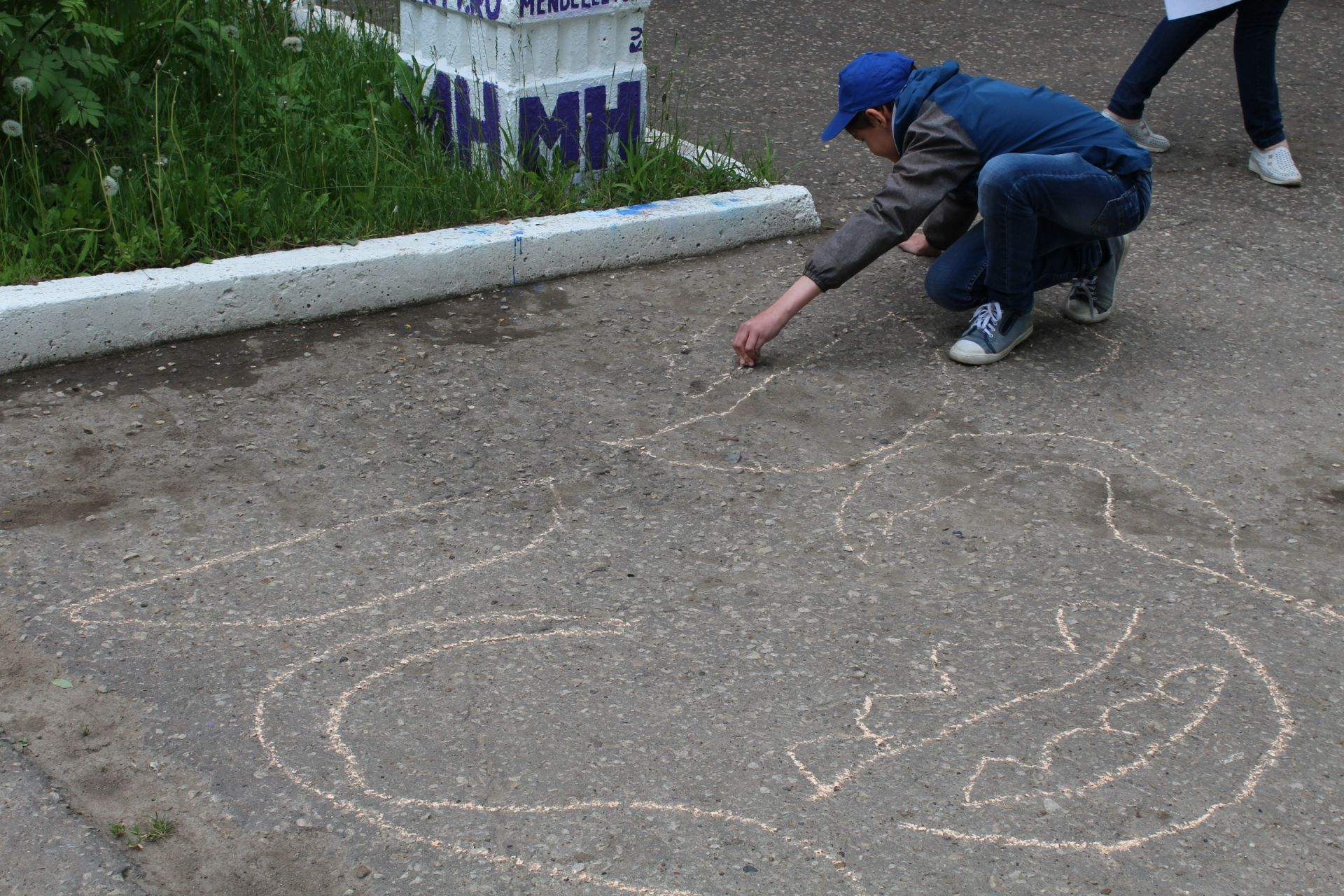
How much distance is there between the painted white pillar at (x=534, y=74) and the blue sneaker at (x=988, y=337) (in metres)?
1.51

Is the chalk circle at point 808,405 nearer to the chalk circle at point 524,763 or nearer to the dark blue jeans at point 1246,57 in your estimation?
the chalk circle at point 524,763

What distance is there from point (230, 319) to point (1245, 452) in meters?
2.74

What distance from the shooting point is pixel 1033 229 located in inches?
143

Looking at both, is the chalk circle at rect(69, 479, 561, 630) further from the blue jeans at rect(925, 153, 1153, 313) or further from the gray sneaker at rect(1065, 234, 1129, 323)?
the gray sneaker at rect(1065, 234, 1129, 323)

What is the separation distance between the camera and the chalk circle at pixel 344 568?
8.71 ft

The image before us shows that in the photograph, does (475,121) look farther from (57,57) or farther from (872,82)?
(872,82)

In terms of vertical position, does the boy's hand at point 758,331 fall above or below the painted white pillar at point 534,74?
below

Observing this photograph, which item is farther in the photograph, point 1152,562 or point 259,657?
point 1152,562

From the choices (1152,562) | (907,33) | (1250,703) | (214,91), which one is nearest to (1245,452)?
(1152,562)

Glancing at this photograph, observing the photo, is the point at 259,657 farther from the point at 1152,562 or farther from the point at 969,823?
the point at 1152,562

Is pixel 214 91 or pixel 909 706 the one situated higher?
pixel 214 91

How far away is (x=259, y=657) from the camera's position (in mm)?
2531

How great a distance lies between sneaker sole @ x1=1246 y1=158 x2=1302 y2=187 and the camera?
5.17 metres

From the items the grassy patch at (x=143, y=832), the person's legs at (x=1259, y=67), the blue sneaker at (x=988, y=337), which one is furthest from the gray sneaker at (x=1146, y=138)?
the grassy patch at (x=143, y=832)
